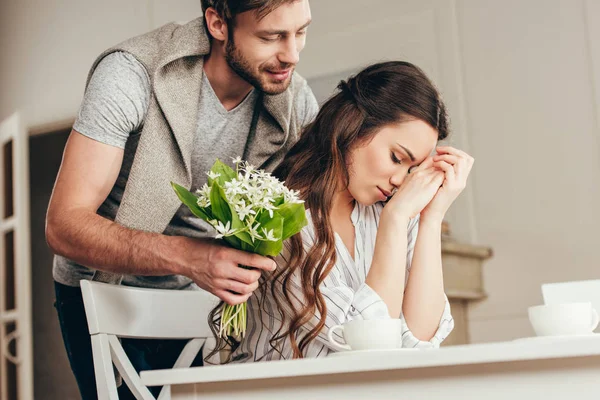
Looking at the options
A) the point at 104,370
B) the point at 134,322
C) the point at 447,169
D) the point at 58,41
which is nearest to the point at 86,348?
the point at 134,322

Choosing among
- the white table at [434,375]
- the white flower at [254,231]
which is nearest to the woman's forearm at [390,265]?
the white flower at [254,231]

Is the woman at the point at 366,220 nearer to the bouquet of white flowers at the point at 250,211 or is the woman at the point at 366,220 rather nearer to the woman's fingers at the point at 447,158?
the woman's fingers at the point at 447,158

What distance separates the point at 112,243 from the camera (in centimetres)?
146

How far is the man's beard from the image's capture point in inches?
69.3

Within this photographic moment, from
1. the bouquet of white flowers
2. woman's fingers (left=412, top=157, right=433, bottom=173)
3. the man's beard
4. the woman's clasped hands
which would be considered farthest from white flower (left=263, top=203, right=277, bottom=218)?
the man's beard

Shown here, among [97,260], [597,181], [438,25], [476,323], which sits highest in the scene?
[438,25]

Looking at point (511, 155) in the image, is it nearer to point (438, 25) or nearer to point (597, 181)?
point (597, 181)

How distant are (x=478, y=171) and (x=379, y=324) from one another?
2388 millimetres

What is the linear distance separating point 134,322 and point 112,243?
0.52 feet

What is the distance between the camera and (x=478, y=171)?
329cm

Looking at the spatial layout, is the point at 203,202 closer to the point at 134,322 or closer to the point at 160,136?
the point at 134,322

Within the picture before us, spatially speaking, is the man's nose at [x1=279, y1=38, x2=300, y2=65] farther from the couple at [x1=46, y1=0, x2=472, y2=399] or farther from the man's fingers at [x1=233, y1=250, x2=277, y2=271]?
the man's fingers at [x1=233, y1=250, x2=277, y2=271]

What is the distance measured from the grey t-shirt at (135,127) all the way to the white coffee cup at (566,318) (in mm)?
984

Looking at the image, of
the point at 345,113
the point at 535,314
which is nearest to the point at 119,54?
the point at 345,113
